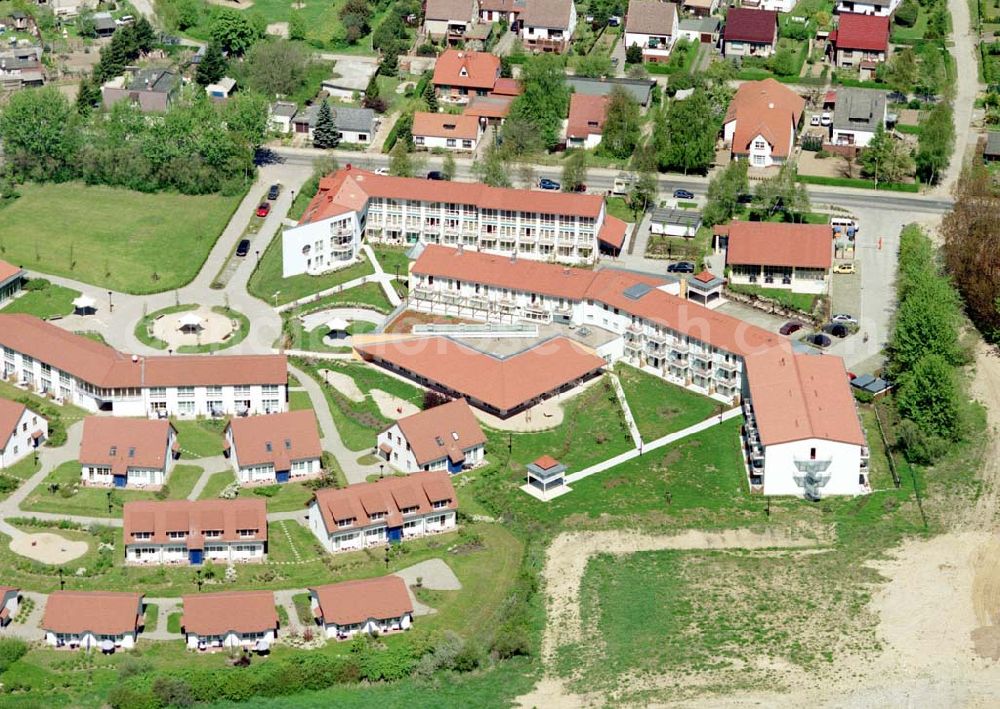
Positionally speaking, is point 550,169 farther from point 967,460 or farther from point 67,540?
point 67,540

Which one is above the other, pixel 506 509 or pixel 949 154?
pixel 949 154

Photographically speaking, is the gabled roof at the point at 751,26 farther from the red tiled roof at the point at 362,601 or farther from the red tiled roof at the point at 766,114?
the red tiled roof at the point at 362,601

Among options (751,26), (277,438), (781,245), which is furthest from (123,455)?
(751,26)

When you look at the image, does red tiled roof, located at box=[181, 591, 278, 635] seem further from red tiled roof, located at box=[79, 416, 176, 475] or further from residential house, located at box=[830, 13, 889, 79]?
residential house, located at box=[830, 13, 889, 79]

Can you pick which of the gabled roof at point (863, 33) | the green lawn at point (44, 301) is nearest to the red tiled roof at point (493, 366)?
the green lawn at point (44, 301)

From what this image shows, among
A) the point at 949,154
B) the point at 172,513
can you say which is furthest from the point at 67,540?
the point at 949,154

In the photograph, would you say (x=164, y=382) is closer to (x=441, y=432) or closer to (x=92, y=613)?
(x=441, y=432)

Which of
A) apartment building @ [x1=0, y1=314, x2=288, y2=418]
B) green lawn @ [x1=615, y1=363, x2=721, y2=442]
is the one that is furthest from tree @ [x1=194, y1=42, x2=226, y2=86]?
green lawn @ [x1=615, y1=363, x2=721, y2=442]
